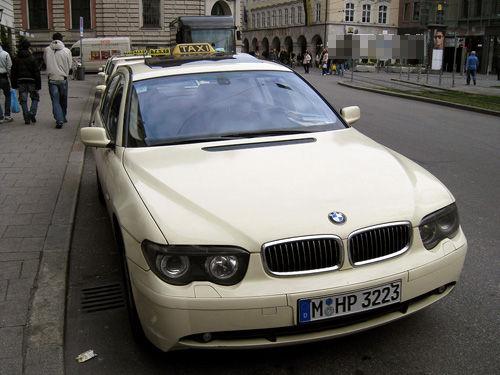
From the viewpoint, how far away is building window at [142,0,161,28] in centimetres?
5034

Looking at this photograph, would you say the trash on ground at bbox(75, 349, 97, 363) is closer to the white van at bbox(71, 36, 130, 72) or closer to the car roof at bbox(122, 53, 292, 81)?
the car roof at bbox(122, 53, 292, 81)

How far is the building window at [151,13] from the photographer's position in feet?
165

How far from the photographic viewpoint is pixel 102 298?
4004 mm

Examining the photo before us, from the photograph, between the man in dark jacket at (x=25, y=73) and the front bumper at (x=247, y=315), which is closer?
the front bumper at (x=247, y=315)

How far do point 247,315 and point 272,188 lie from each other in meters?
0.77

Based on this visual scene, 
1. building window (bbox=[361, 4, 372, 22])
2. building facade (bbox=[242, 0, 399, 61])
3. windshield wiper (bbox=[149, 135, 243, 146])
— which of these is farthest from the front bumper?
building window (bbox=[361, 4, 372, 22])

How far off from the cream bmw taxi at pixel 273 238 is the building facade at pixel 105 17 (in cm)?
4691

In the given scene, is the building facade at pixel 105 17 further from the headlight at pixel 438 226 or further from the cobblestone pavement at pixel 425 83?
the headlight at pixel 438 226

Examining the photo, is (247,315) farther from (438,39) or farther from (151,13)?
(151,13)

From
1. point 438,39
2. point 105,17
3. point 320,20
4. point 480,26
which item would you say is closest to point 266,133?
point 438,39

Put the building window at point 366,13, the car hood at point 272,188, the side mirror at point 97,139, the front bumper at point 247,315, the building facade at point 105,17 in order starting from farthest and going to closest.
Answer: the building window at point 366,13, the building facade at point 105,17, the side mirror at point 97,139, the car hood at point 272,188, the front bumper at point 247,315

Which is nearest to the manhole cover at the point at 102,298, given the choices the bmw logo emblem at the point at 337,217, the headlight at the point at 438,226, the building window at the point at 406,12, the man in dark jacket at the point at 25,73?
the bmw logo emblem at the point at 337,217

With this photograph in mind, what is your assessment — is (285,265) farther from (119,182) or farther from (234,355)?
(119,182)

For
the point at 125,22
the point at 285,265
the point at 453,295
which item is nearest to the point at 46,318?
the point at 285,265
